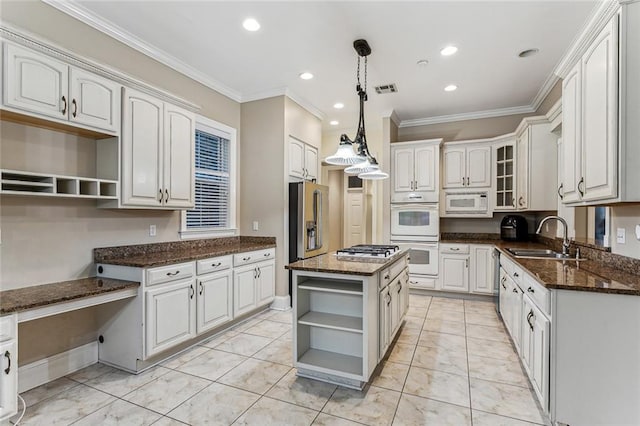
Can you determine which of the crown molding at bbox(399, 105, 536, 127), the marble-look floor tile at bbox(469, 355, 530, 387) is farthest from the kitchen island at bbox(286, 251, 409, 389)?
the crown molding at bbox(399, 105, 536, 127)

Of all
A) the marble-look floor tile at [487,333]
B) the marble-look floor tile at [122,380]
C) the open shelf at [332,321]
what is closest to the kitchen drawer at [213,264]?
the marble-look floor tile at [122,380]

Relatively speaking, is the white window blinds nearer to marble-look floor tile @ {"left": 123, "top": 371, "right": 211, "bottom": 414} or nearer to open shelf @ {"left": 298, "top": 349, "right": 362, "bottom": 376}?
marble-look floor tile @ {"left": 123, "top": 371, "right": 211, "bottom": 414}

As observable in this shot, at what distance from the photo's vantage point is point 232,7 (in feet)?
8.54

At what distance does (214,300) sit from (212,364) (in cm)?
66

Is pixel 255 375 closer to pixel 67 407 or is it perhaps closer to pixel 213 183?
pixel 67 407

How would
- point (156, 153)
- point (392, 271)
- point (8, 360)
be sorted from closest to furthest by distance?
point (8, 360) < point (392, 271) < point (156, 153)

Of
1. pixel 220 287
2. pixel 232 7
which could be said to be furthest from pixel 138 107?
pixel 220 287

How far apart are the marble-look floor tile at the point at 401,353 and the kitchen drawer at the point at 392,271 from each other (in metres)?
0.72

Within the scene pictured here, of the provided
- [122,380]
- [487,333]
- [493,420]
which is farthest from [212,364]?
[487,333]

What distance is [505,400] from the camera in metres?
2.23

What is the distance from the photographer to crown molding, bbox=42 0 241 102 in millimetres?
2539

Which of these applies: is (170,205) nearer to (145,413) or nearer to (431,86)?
(145,413)

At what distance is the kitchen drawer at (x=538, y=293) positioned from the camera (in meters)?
1.92

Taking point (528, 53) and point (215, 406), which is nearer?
point (215, 406)
